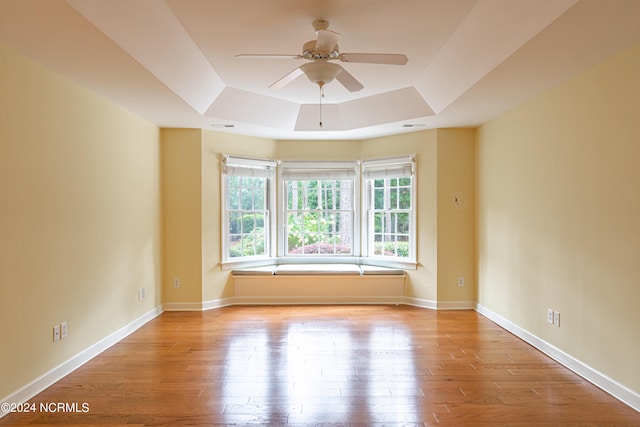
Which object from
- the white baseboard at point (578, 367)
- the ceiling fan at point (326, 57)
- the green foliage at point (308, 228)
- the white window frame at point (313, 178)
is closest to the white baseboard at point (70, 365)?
the white window frame at point (313, 178)

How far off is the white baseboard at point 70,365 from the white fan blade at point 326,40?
2931 mm

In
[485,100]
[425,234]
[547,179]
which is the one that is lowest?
[425,234]

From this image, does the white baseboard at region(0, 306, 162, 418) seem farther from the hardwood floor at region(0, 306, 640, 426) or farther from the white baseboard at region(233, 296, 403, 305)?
the white baseboard at region(233, 296, 403, 305)

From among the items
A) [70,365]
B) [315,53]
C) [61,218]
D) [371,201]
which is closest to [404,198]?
[371,201]

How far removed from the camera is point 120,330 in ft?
12.9

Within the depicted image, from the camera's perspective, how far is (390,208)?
18.3ft

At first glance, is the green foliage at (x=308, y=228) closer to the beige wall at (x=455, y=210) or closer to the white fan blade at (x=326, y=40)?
the beige wall at (x=455, y=210)

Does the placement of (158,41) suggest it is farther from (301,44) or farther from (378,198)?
(378,198)

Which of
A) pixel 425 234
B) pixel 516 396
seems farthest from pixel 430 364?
pixel 425 234

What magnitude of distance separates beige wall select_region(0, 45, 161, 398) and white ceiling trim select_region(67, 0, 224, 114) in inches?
28.3

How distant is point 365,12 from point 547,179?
212cm

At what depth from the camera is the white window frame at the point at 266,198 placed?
5.27 meters

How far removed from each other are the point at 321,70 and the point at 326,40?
0.30 meters

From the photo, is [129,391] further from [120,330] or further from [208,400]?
[120,330]
